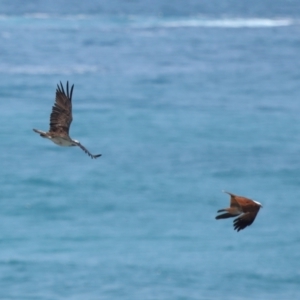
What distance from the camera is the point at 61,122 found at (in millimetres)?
9547

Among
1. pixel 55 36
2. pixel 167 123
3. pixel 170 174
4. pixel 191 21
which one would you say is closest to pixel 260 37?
pixel 191 21

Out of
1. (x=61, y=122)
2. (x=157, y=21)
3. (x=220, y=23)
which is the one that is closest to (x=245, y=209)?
(x=61, y=122)

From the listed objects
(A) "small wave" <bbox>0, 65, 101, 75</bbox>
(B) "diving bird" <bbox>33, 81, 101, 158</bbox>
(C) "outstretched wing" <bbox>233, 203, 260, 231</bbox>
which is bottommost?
(C) "outstretched wing" <bbox>233, 203, 260, 231</bbox>

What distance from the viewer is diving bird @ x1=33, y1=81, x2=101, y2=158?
9164 millimetres

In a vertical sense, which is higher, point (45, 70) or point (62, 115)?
point (45, 70)

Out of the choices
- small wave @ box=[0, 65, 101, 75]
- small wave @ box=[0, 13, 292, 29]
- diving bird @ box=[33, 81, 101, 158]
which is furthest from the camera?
small wave @ box=[0, 13, 292, 29]

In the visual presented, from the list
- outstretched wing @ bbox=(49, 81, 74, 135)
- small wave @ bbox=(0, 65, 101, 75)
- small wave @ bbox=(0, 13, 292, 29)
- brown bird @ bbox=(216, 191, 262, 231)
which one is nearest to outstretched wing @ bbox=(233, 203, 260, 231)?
brown bird @ bbox=(216, 191, 262, 231)

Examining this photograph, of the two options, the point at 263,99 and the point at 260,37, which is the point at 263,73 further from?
the point at 260,37

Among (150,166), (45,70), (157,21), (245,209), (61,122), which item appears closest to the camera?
(245,209)

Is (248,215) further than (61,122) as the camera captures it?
No

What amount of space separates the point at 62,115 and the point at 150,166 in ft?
78.2

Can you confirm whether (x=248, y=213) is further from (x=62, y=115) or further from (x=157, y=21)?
(x=157, y=21)

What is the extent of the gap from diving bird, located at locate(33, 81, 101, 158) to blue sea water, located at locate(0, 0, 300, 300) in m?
15.2

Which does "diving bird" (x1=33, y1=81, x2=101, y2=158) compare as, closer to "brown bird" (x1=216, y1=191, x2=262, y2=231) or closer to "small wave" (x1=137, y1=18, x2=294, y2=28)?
"brown bird" (x1=216, y1=191, x2=262, y2=231)
